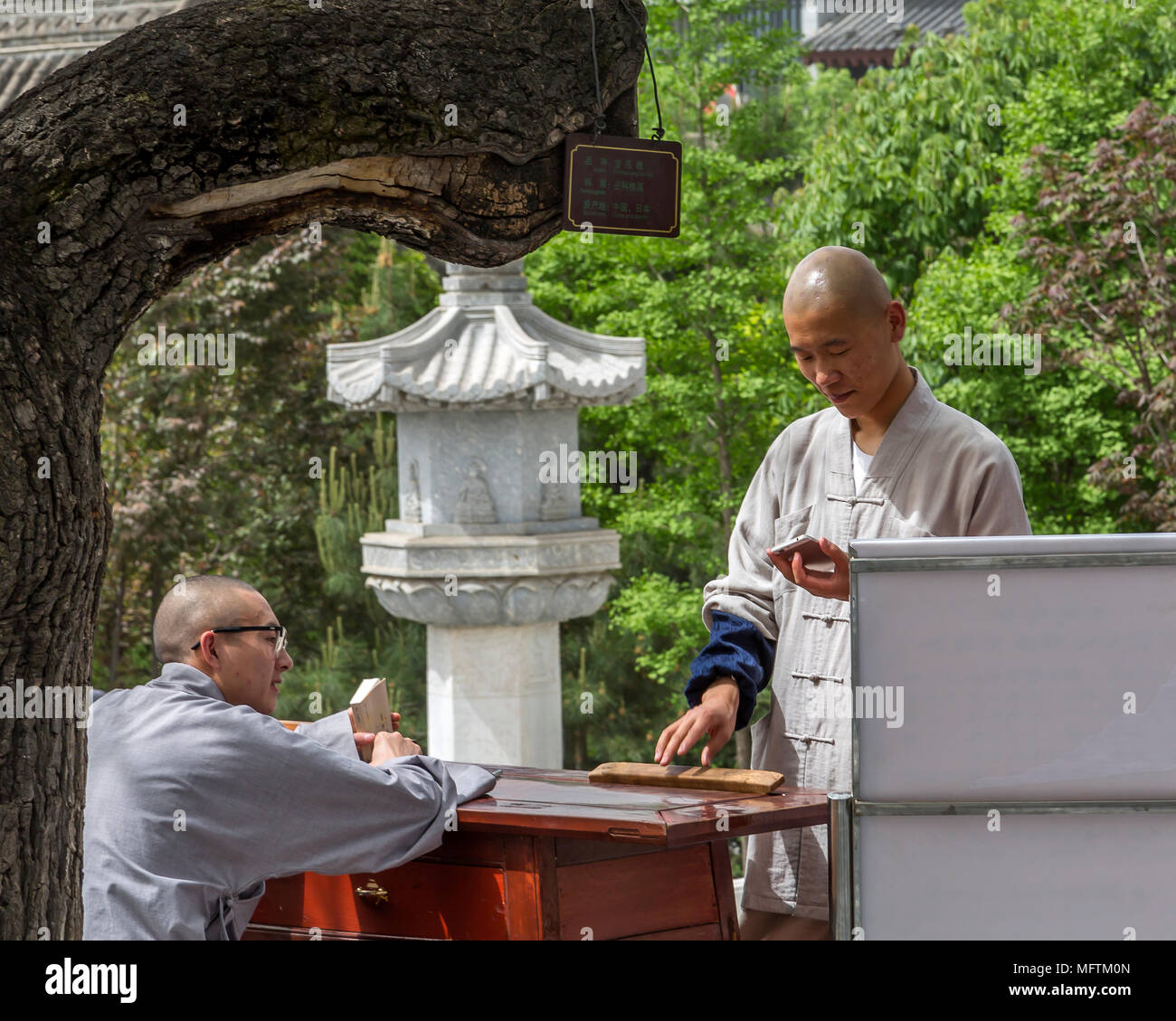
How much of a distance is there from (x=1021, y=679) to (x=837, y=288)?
3.83 feet

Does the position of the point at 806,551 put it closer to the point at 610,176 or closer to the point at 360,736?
the point at 610,176

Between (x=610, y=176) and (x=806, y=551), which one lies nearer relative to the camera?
(x=806, y=551)

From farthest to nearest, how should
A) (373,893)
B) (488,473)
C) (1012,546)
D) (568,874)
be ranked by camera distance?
(488,473) → (373,893) → (568,874) → (1012,546)

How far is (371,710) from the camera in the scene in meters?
3.16

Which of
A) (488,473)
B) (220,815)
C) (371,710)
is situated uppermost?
(488,473)

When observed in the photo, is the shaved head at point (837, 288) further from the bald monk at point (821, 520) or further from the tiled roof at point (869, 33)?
the tiled roof at point (869, 33)

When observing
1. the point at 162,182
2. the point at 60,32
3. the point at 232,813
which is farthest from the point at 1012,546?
the point at 60,32

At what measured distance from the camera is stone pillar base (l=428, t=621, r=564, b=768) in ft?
26.2

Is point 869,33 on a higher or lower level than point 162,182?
higher

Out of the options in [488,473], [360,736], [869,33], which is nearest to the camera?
[360,736]

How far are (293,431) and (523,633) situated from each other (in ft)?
21.2

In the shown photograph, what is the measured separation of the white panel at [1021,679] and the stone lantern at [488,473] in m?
5.73

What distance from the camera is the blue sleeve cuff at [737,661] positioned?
2.81 meters

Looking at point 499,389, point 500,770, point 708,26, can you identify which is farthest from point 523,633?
point 708,26
